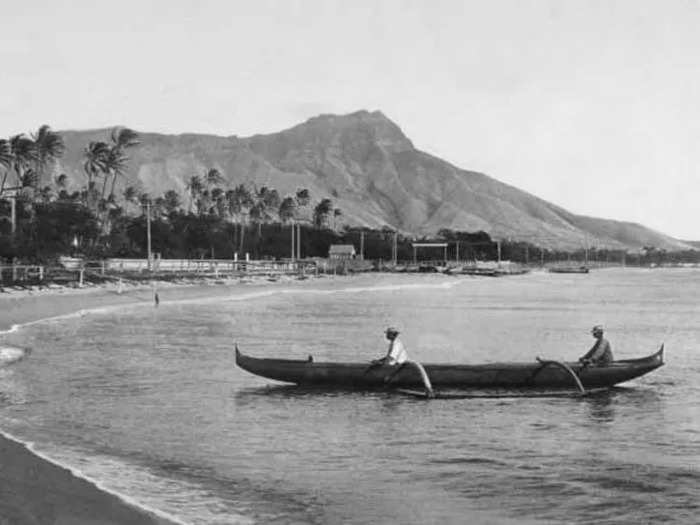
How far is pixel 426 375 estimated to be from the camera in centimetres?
2244

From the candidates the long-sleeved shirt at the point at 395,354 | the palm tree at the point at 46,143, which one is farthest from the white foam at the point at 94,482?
the palm tree at the point at 46,143

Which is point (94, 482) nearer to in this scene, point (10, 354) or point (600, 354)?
point (600, 354)

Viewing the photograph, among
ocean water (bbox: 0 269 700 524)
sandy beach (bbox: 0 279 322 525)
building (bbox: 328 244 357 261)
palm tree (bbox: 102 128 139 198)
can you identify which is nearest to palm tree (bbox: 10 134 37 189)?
palm tree (bbox: 102 128 139 198)

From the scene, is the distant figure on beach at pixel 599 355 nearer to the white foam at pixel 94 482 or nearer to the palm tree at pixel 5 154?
the white foam at pixel 94 482

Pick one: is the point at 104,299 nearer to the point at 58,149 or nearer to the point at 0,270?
the point at 0,270

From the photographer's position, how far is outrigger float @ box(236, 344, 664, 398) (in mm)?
22625

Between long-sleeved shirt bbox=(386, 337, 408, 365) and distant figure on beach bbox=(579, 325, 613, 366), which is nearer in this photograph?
long-sleeved shirt bbox=(386, 337, 408, 365)

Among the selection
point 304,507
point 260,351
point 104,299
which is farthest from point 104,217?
point 304,507

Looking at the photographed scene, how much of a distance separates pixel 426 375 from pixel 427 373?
38 cm

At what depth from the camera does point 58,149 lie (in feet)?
444

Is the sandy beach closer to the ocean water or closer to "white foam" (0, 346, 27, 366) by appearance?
the ocean water

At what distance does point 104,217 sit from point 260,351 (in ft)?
440

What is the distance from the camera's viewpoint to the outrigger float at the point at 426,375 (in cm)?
2262

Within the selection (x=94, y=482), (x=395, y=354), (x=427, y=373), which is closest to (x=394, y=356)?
(x=395, y=354)
